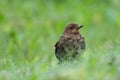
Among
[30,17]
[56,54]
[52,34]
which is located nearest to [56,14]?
[30,17]

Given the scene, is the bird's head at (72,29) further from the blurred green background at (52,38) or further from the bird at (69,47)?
the blurred green background at (52,38)

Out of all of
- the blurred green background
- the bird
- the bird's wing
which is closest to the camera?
the blurred green background

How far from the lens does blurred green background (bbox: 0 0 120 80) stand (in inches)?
362

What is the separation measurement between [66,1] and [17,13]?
1970mm

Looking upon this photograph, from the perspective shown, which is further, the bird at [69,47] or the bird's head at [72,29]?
the bird's head at [72,29]

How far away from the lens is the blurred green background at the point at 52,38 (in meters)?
9.19

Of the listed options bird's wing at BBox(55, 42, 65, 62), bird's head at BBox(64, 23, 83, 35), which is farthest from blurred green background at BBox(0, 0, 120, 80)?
bird's head at BBox(64, 23, 83, 35)

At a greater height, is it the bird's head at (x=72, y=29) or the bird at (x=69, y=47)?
the bird's head at (x=72, y=29)

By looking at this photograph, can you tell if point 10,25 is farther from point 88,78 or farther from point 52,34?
point 88,78

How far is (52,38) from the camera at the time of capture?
54.1ft

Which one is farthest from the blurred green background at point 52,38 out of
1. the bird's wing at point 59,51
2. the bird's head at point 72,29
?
the bird's head at point 72,29

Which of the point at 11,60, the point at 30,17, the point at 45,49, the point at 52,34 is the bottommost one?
the point at 11,60

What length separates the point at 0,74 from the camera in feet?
31.2

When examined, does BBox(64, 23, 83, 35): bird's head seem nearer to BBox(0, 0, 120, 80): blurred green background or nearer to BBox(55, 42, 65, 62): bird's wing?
BBox(0, 0, 120, 80): blurred green background
